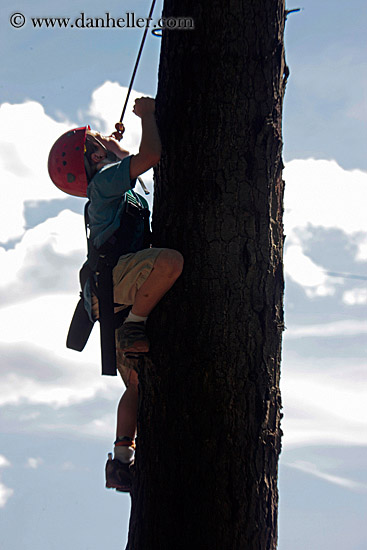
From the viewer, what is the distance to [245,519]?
296cm

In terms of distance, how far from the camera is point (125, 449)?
12.3ft

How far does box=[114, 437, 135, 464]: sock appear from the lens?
147 inches

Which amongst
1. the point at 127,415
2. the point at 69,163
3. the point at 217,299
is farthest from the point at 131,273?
the point at 69,163

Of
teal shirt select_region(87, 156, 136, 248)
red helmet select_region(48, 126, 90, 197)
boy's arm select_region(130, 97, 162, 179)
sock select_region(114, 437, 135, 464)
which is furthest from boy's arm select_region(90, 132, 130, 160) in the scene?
sock select_region(114, 437, 135, 464)

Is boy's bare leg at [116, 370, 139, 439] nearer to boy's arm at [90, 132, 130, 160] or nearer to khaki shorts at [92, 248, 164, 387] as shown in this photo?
khaki shorts at [92, 248, 164, 387]

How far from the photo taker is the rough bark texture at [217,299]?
2.99 m

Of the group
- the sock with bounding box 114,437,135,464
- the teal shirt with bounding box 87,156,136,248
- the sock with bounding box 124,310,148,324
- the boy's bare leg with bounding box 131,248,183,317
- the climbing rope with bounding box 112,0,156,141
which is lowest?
the sock with bounding box 114,437,135,464

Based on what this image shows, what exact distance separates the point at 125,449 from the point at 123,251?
115 cm

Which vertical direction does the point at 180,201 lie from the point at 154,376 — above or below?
above

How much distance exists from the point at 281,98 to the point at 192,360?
1518 mm

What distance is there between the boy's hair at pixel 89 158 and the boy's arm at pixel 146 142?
560 mm

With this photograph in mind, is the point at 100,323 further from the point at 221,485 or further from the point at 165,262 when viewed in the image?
the point at 221,485

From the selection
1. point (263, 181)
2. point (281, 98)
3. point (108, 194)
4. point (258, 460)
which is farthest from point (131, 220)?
point (258, 460)

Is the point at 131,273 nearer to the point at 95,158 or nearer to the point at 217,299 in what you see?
the point at 217,299
